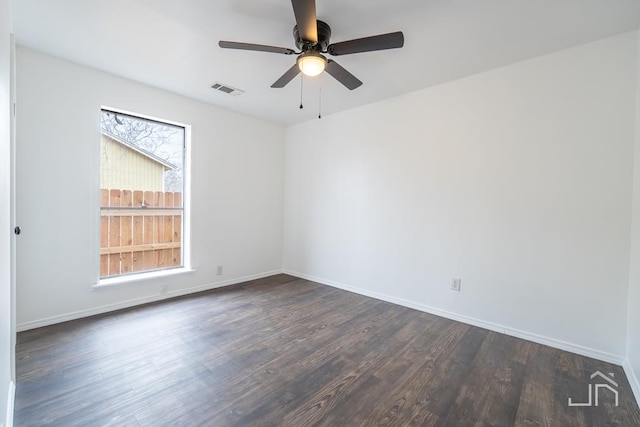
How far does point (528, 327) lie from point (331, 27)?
3.22 meters

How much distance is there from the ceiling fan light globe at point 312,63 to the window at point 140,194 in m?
2.43

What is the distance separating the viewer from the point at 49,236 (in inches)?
105

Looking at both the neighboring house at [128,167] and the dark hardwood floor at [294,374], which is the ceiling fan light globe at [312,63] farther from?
the neighboring house at [128,167]

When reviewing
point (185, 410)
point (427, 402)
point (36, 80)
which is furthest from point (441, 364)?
point (36, 80)

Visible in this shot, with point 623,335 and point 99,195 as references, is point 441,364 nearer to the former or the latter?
point 623,335

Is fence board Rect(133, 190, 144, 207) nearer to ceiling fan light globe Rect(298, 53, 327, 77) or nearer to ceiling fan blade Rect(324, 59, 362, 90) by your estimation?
ceiling fan light globe Rect(298, 53, 327, 77)

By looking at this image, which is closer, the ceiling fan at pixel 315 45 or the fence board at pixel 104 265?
the ceiling fan at pixel 315 45

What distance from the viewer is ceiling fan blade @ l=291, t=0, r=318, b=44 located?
1.55 meters

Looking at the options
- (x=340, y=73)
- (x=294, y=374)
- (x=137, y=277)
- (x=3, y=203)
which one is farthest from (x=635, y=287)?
(x=137, y=277)

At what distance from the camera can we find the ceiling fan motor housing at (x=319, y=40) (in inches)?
77.7

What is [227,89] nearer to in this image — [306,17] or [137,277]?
[306,17]

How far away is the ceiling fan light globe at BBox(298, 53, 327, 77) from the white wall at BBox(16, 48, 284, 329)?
2255 millimetres

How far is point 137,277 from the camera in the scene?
128 inches

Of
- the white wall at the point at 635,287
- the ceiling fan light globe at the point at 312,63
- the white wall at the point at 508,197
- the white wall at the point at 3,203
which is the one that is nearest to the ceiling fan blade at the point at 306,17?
the ceiling fan light globe at the point at 312,63
